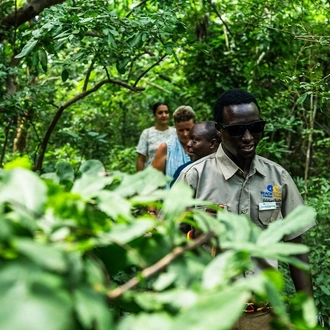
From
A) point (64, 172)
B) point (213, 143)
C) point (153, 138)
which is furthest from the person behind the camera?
point (153, 138)

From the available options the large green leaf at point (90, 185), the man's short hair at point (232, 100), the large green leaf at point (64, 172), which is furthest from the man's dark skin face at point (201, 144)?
the large green leaf at point (90, 185)

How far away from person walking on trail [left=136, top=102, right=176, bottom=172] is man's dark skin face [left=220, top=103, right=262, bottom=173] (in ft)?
11.6

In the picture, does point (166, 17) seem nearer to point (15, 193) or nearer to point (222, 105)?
point (222, 105)

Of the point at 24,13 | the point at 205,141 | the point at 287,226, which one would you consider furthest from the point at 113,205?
the point at 24,13

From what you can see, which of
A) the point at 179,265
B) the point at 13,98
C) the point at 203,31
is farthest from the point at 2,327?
the point at 203,31

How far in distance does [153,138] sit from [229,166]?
143 inches

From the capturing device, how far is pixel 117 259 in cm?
121

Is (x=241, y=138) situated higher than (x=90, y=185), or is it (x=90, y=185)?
(x=90, y=185)

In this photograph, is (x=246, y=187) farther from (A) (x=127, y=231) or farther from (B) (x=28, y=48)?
(A) (x=127, y=231)

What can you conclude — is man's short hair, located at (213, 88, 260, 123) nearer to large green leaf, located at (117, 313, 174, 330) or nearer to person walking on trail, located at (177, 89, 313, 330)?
person walking on trail, located at (177, 89, 313, 330)

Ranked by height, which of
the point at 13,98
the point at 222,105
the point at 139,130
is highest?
the point at 222,105

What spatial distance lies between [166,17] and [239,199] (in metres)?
1.73

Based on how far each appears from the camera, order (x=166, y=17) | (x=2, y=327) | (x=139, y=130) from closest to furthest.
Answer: (x=2, y=327)
(x=166, y=17)
(x=139, y=130)

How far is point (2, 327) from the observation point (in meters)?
0.83
